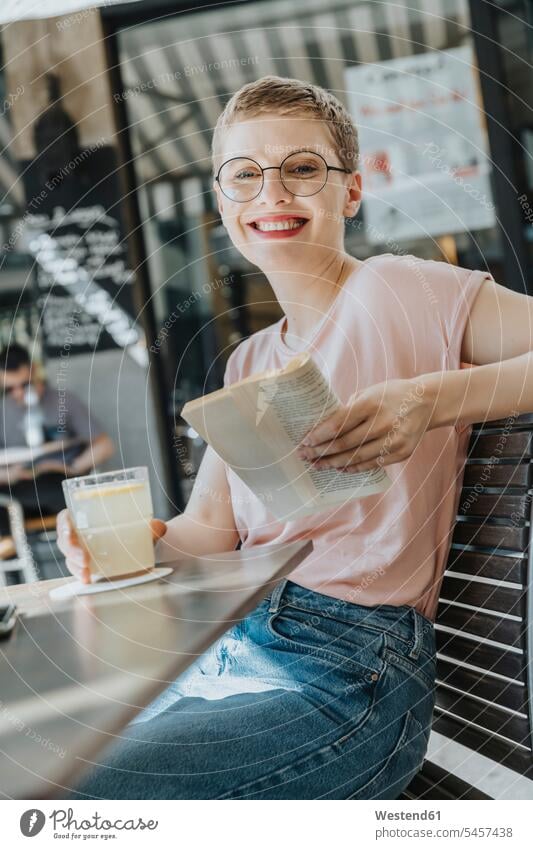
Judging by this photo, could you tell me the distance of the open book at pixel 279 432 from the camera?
0.50 metres

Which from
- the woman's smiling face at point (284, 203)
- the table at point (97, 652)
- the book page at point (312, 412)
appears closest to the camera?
the table at point (97, 652)

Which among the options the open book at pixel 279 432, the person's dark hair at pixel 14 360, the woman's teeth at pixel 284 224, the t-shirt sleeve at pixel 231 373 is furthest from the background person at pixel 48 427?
the open book at pixel 279 432

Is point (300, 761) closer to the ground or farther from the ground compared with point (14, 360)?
closer to the ground

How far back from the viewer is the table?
1.14 feet

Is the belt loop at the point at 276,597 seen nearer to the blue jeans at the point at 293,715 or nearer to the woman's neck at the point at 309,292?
the blue jeans at the point at 293,715

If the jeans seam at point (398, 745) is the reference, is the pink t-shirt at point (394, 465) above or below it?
above

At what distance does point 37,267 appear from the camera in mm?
1488

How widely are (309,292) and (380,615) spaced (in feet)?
0.95

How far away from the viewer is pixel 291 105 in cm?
73

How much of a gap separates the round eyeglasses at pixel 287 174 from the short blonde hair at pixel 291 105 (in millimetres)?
26

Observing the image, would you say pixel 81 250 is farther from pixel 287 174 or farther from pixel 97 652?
pixel 97 652

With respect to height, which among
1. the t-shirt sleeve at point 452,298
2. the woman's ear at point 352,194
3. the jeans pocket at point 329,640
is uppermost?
A: the woman's ear at point 352,194

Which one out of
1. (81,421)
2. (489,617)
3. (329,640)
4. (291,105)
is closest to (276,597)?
(329,640)
